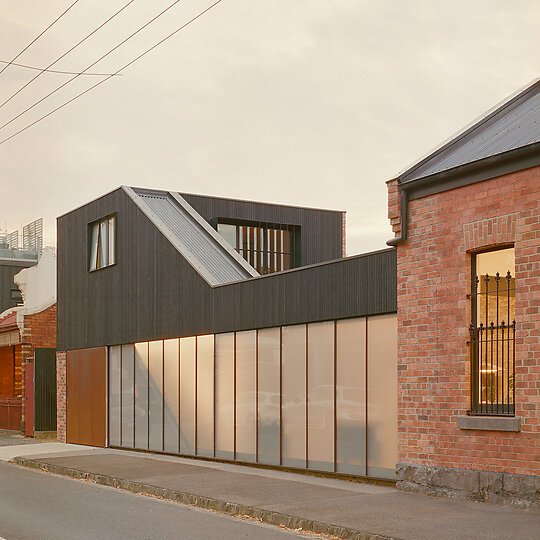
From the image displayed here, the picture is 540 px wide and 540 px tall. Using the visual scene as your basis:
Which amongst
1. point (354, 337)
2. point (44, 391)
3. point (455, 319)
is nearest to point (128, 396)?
point (44, 391)

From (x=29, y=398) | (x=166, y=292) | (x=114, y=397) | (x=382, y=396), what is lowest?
(x=29, y=398)

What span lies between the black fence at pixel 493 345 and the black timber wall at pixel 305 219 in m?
16.2

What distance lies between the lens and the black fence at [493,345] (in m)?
12.4

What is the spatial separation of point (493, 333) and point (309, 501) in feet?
11.6

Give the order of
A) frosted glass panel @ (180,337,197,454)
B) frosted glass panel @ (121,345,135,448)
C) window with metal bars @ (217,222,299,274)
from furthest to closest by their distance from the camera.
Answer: window with metal bars @ (217,222,299,274), frosted glass panel @ (121,345,135,448), frosted glass panel @ (180,337,197,454)

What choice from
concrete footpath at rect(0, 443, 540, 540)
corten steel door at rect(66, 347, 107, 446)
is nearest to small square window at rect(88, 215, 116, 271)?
corten steel door at rect(66, 347, 107, 446)

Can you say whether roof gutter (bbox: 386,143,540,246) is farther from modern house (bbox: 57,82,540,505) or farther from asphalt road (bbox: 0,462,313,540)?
asphalt road (bbox: 0,462,313,540)

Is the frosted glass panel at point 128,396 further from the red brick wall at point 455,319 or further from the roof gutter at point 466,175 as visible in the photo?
the roof gutter at point 466,175

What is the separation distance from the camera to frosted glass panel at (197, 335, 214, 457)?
1984cm

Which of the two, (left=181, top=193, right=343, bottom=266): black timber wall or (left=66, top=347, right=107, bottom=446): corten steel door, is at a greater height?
(left=181, top=193, right=343, bottom=266): black timber wall

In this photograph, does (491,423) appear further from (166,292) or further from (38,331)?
(38,331)

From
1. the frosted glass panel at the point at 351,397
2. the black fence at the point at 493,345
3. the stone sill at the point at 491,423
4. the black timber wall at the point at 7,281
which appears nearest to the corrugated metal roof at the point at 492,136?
the black fence at the point at 493,345

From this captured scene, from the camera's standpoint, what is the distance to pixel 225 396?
19375 mm

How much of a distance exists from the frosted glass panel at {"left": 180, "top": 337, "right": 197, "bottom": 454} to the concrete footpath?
979mm
